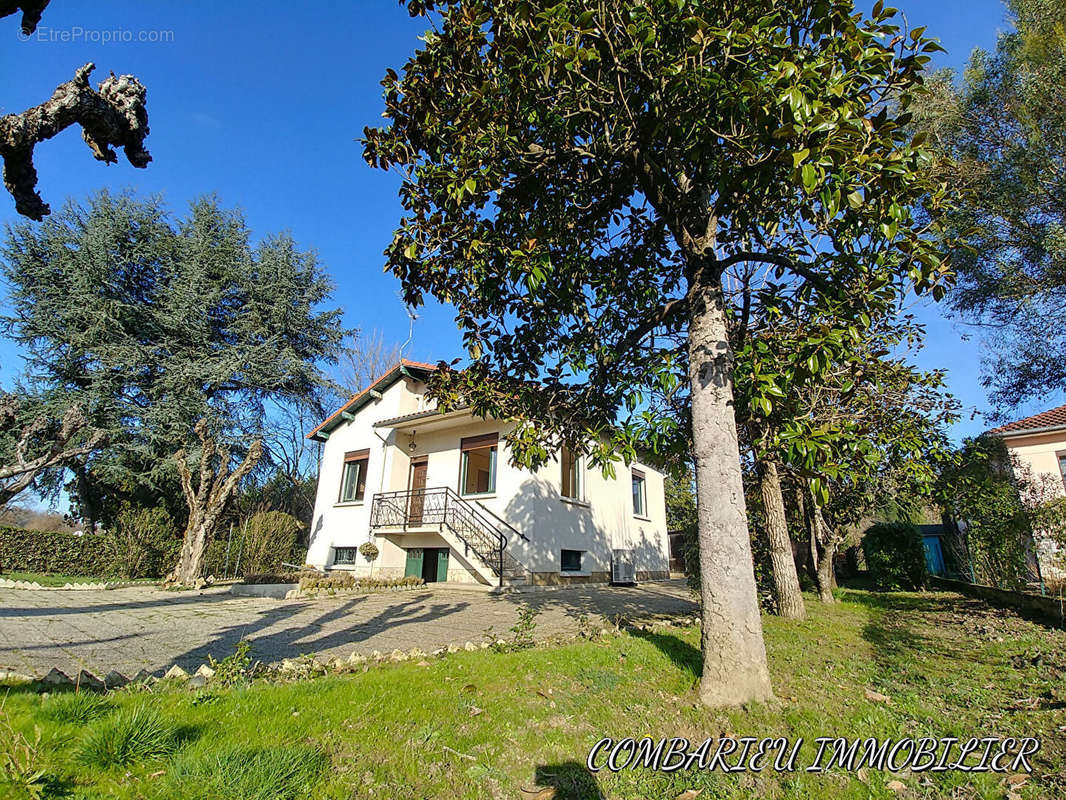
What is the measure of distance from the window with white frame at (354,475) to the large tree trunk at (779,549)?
41.3ft

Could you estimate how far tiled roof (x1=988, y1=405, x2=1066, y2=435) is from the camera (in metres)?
13.9

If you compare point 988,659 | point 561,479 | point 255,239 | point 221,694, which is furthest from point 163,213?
point 988,659

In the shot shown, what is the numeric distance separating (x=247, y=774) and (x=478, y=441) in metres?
11.9

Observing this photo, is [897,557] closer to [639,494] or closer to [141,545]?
[639,494]

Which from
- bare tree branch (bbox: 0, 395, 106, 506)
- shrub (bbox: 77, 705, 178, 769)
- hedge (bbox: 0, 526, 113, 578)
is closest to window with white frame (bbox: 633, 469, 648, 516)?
bare tree branch (bbox: 0, 395, 106, 506)

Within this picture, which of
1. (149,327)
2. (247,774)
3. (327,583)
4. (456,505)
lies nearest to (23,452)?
(247,774)

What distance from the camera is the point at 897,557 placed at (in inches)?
533

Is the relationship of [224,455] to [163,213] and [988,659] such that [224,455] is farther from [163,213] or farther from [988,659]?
[988,659]

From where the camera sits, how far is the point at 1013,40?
10812 millimetres

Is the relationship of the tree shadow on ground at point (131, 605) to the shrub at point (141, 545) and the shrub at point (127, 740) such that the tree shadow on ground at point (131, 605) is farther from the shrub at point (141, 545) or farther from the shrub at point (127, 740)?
the shrub at point (127, 740)

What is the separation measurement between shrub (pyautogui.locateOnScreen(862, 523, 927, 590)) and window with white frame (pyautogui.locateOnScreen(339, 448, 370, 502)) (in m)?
15.6

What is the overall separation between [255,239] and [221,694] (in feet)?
75.9

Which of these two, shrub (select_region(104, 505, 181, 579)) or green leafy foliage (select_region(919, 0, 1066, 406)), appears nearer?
green leafy foliage (select_region(919, 0, 1066, 406))

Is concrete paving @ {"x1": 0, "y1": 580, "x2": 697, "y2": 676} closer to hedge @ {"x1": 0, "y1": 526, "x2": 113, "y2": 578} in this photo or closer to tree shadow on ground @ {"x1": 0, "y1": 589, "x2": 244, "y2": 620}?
tree shadow on ground @ {"x1": 0, "y1": 589, "x2": 244, "y2": 620}
